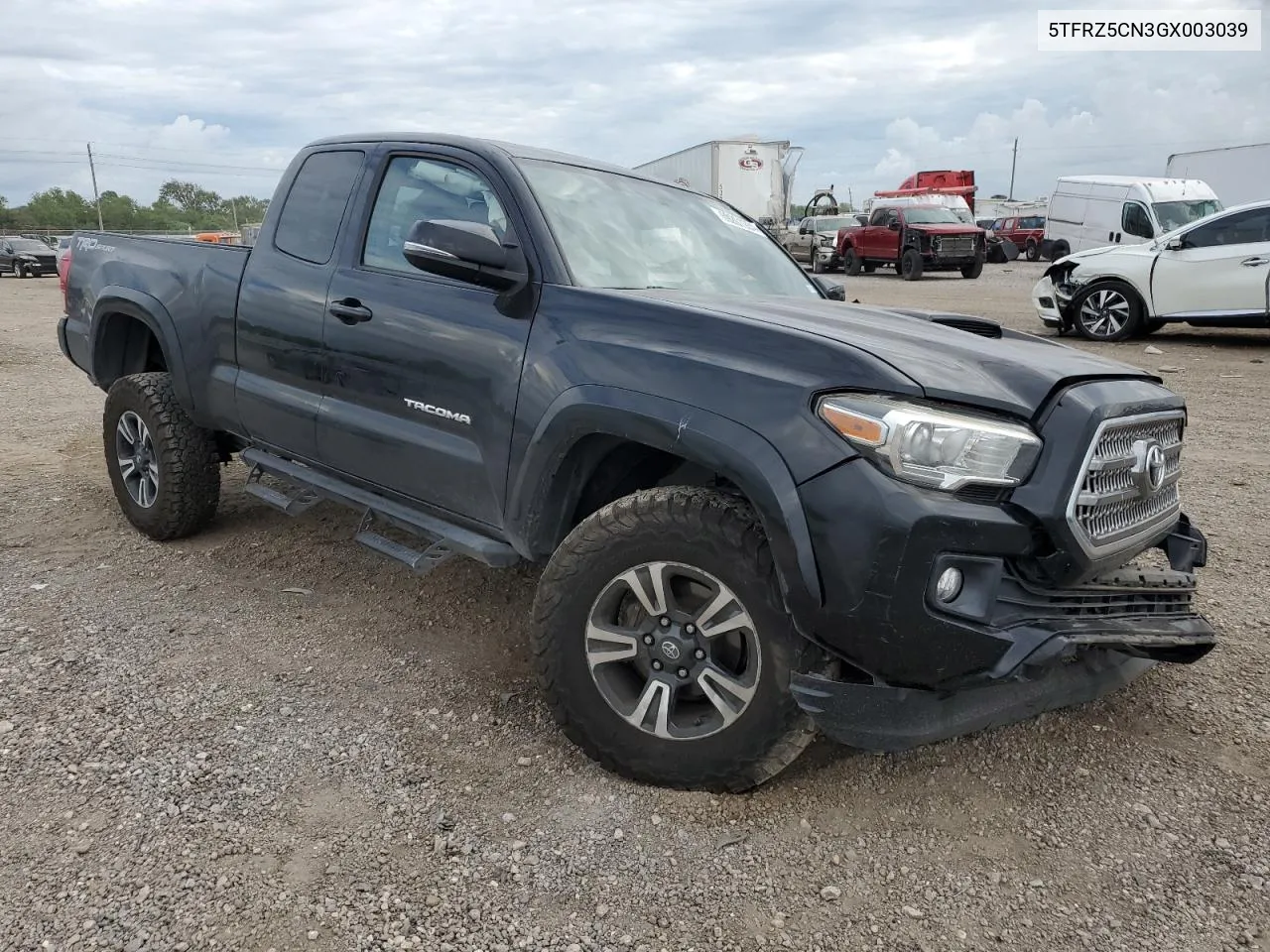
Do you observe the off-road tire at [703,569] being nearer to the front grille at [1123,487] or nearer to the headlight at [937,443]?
the headlight at [937,443]

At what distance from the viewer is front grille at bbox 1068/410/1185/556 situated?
2312mm

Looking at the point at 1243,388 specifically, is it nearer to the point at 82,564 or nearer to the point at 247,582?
the point at 247,582

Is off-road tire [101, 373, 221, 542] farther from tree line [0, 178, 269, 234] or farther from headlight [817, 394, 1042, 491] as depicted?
tree line [0, 178, 269, 234]

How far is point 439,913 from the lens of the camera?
2.23 metres

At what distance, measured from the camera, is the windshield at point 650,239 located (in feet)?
10.5

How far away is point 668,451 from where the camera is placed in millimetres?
2580

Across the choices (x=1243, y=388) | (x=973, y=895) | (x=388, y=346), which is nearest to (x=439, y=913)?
(x=973, y=895)

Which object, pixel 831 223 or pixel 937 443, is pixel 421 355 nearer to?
pixel 937 443

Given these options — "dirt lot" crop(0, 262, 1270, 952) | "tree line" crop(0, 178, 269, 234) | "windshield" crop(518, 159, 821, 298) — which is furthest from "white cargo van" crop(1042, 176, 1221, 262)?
"tree line" crop(0, 178, 269, 234)

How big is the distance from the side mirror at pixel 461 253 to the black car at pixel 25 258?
1330 inches

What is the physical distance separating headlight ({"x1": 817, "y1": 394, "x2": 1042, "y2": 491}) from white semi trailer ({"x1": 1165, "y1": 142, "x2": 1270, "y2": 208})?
84.3ft

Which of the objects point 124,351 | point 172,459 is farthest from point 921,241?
point 172,459

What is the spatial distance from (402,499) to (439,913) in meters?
1.61

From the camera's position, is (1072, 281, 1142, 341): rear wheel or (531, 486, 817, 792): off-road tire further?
(1072, 281, 1142, 341): rear wheel
